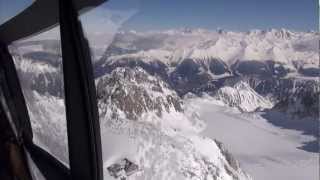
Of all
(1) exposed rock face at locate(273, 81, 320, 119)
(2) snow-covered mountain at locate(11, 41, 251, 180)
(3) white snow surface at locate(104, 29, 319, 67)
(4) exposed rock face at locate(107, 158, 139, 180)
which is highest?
(3) white snow surface at locate(104, 29, 319, 67)

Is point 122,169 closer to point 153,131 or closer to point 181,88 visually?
point 153,131

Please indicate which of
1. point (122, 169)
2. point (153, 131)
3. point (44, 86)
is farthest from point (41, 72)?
point (153, 131)

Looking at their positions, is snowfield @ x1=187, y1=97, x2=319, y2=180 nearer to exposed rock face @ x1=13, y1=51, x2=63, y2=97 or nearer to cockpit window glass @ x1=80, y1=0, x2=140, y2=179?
Answer: cockpit window glass @ x1=80, y1=0, x2=140, y2=179

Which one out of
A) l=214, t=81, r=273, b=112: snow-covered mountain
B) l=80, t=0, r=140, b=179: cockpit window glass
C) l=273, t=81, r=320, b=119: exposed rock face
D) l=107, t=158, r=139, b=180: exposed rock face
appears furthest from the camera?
l=107, t=158, r=139, b=180: exposed rock face

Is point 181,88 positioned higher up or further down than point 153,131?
higher up

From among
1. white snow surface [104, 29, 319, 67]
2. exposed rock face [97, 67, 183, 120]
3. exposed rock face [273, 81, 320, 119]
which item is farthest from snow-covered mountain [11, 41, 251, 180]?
exposed rock face [273, 81, 320, 119]

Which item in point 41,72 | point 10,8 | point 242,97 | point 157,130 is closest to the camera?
point 242,97

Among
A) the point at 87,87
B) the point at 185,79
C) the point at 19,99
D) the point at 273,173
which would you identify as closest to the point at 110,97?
the point at 87,87
